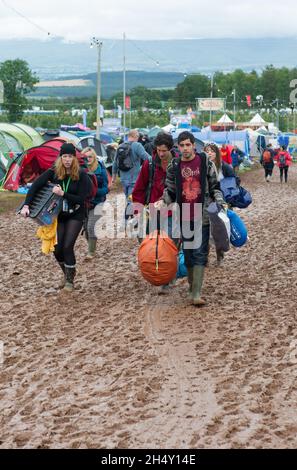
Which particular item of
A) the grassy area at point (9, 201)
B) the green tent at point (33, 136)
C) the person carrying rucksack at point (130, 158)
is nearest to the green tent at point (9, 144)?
the green tent at point (33, 136)

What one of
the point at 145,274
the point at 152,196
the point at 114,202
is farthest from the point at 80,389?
the point at 114,202

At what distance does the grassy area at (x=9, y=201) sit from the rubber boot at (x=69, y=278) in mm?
11874

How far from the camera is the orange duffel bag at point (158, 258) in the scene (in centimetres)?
996

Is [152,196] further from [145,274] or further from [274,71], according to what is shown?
[274,71]

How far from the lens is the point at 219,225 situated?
1027 cm

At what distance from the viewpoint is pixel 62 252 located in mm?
11086

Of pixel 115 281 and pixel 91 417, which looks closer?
pixel 91 417

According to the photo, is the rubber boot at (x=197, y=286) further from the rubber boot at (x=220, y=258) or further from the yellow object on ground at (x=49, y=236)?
the rubber boot at (x=220, y=258)

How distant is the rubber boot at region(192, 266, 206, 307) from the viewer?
33.0 feet

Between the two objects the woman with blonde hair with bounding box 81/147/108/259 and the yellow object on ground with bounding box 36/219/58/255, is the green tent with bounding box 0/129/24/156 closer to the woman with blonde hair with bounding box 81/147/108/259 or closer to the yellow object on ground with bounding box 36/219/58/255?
the woman with blonde hair with bounding box 81/147/108/259

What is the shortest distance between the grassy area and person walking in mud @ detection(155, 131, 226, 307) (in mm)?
13159

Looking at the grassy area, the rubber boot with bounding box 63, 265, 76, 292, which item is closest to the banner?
the grassy area

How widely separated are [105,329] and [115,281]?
2860 millimetres

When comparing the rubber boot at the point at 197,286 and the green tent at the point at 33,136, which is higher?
the rubber boot at the point at 197,286
